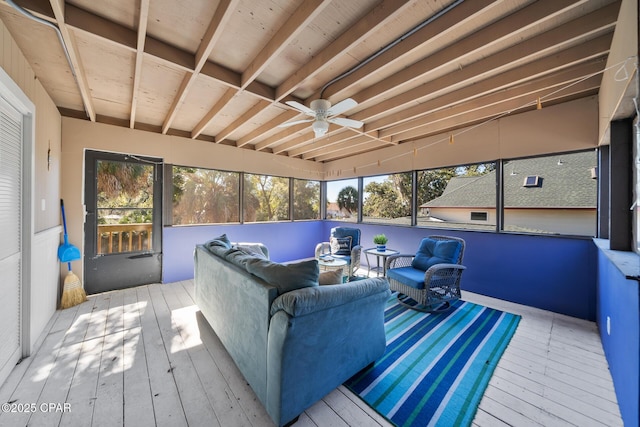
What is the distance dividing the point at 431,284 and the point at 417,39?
8.53ft

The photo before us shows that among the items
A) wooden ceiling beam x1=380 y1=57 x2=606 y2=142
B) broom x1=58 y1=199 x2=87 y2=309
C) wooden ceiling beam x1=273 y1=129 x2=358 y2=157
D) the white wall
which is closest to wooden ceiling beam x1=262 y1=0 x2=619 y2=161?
wooden ceiling beam x1=380 y1=57 x2=606 y2=142

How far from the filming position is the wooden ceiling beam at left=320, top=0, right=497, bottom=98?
168 cm

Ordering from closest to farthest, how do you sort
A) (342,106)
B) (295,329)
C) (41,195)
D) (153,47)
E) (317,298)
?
(295,329) → (317,298) → (153,47) → (342,106) → (41,195)

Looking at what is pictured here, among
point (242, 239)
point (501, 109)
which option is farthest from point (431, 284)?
point (242, 239)

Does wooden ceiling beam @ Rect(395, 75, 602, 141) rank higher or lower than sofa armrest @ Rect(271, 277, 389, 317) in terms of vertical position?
higher

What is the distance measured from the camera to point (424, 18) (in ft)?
6.13

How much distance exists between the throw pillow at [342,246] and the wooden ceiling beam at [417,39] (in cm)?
286

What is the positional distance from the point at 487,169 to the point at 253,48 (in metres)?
3.78

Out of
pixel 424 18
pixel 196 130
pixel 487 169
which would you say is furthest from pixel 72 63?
pixel 487 169

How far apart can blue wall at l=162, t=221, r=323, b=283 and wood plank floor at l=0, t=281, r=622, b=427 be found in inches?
64.2

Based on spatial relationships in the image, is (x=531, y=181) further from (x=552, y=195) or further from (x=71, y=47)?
(x=71, y=47)

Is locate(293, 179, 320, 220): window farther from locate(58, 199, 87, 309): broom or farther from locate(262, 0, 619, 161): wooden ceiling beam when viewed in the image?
locate(58, 199, 87, 309): broom

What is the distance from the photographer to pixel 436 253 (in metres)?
3.60

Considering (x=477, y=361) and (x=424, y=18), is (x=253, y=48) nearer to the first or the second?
(x=424, y=18)
